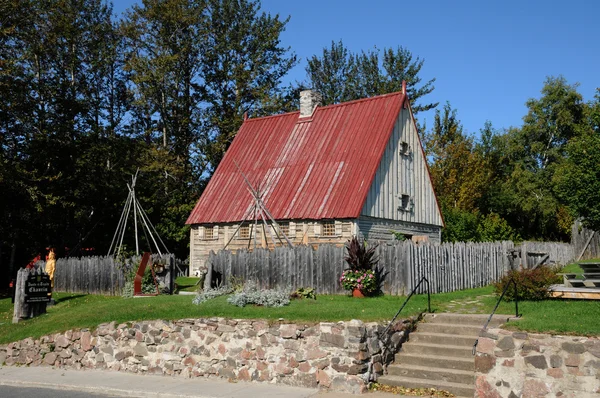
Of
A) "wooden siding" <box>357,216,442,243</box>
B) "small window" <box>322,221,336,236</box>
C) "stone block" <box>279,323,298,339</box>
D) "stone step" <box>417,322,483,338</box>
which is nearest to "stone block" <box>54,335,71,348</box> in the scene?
"stone block" <box>279,323,298,339</box>

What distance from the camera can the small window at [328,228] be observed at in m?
25.6

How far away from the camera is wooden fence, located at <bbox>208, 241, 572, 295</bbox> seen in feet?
56.1

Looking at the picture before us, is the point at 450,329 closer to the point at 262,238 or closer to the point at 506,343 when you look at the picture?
the point at 506,343

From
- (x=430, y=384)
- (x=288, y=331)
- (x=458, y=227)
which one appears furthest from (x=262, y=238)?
(x=430, y=384)

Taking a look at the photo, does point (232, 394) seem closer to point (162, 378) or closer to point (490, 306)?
point (162, 378)

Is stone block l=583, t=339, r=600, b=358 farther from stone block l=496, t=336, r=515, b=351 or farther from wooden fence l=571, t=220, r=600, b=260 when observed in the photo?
wooden fence l=571, t=220, r=600, b=260

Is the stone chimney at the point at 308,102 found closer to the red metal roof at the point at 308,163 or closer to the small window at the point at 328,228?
the red metal roof at the point at 308,163

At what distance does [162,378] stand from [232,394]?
2722 mm

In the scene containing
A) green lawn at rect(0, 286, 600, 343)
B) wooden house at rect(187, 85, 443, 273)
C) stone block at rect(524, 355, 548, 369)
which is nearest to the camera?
stone block at rect(524, 355, 548, 369)

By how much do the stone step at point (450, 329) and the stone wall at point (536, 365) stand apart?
1738 mm

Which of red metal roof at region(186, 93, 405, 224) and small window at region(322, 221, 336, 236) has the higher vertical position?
red metal roof at region(186, 93, 405, 224)

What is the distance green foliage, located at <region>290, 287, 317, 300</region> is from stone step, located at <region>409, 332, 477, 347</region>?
4788 mm

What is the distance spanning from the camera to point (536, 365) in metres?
9.71

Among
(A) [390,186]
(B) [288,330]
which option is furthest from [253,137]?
(B) [288,330]
